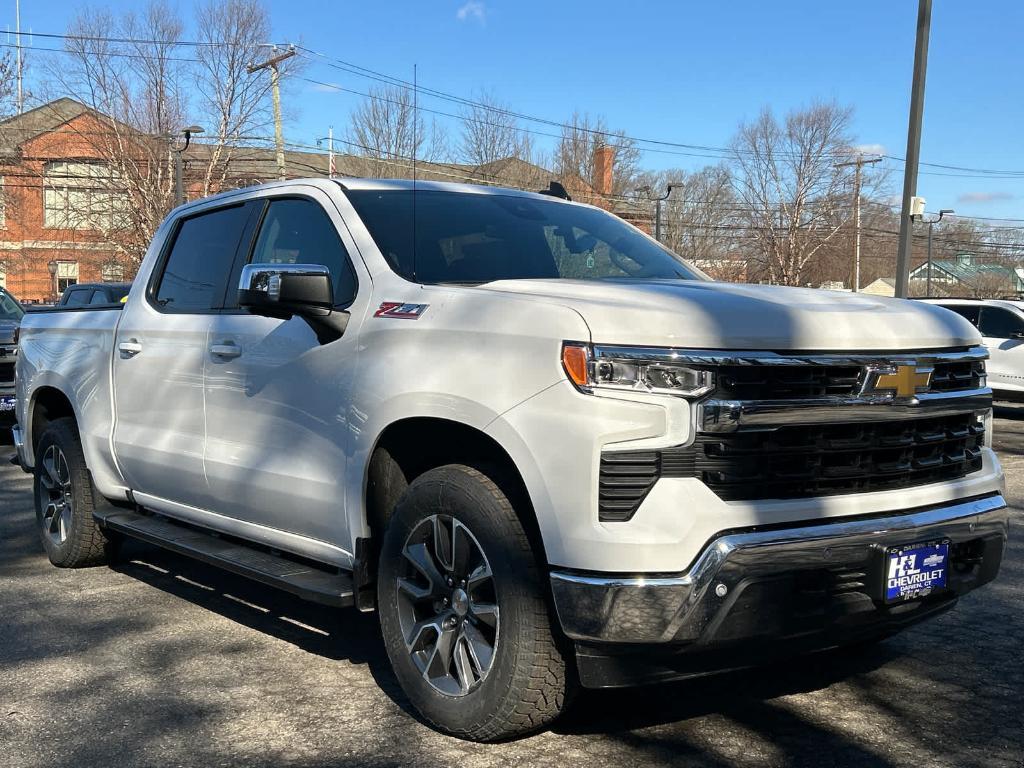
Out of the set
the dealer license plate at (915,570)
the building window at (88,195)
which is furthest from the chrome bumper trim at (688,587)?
the building window at (88,195)

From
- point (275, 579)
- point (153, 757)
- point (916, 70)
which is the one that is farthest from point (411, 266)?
point (916, 70)

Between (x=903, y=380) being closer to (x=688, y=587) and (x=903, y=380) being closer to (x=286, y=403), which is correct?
(x=688, y=587)

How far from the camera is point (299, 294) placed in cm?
391

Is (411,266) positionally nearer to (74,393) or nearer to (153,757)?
(153,757)

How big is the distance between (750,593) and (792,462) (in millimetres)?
432

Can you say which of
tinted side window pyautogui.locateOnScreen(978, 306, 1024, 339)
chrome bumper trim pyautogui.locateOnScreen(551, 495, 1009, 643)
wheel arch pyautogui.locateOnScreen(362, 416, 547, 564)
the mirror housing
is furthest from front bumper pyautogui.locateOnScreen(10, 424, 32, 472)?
tinted side window pyautogui.locateOnScreen(978, 306, 1024, 339)

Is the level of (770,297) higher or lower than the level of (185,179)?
lower

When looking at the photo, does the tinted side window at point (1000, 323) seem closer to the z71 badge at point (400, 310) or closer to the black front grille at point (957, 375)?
the black front grille at point (957, 375)

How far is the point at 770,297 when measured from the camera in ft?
11.6

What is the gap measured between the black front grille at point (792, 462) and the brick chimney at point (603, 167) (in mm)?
40022

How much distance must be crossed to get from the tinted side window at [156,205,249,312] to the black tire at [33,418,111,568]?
1211mm

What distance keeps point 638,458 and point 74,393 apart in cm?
402

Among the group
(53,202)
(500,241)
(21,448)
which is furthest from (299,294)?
(53,202)

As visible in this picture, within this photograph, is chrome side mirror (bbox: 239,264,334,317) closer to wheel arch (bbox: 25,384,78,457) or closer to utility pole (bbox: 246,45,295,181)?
wheel arch (bbox: 25,384,78,457)
